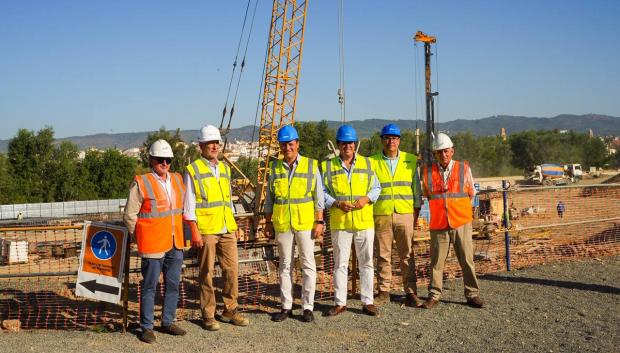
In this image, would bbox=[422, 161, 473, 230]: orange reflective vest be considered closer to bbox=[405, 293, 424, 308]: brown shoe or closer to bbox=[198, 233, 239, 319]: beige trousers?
bbox=[405, 293, 424, 308]: brown shoe

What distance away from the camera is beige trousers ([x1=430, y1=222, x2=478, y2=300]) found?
246 inches

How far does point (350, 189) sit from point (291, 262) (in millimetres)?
997

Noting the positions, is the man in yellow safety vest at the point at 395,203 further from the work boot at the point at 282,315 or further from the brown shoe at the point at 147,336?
the brown shoe at the point at 147,336

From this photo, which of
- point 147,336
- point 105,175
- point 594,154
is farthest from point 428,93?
point 594,154

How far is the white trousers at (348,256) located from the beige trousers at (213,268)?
1.09 m

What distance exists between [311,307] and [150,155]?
2.30 meters

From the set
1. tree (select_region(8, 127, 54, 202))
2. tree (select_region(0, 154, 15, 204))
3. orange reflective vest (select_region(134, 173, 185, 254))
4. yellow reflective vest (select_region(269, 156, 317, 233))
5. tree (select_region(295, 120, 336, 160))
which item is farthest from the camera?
tree (select_region(295, 120, 336, 160))

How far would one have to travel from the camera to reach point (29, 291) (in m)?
9.68

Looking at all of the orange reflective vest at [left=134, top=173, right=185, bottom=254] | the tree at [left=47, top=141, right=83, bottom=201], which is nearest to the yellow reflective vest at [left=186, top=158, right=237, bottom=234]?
the orange reflective vest at [left=134, top=173, right=185, bottom=254]

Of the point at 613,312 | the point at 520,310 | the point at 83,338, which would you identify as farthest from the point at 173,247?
the point at 613,312

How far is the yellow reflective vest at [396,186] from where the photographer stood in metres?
6.22

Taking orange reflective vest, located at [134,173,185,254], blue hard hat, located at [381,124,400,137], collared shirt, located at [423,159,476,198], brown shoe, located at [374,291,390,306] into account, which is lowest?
brown shoe, located at [374,291,390,306]

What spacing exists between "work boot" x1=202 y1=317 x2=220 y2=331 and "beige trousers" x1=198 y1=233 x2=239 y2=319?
0.11 feet

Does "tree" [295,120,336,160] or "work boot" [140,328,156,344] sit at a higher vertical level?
"tree" [295,120,336,160]
